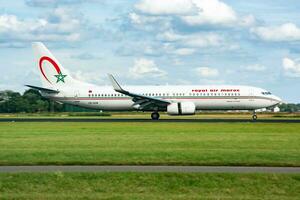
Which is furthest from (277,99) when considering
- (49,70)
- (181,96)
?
(49,70)

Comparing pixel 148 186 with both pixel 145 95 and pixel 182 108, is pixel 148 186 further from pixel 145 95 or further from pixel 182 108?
pixel 145 95

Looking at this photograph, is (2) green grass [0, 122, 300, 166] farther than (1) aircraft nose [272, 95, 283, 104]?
No

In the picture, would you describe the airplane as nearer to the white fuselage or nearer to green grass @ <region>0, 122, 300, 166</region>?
the white fuselage

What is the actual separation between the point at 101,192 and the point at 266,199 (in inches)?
151

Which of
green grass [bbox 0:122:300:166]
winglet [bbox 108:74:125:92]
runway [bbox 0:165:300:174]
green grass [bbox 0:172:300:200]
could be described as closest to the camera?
green grass [bbox 0:172:300:200]

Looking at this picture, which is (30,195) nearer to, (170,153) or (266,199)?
(266,199)

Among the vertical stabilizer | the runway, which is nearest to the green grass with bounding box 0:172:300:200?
the runway

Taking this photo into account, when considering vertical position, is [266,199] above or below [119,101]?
below

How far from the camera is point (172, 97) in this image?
5806cm

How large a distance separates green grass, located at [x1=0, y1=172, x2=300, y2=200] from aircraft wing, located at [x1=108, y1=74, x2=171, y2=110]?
39468 mm

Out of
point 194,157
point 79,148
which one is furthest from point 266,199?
point 79,148

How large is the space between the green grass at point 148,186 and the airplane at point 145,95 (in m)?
39.5

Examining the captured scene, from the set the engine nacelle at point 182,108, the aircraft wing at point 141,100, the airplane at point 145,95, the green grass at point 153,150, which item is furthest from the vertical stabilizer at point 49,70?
the green grass at point 153,150

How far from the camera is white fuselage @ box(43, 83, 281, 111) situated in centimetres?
5741
